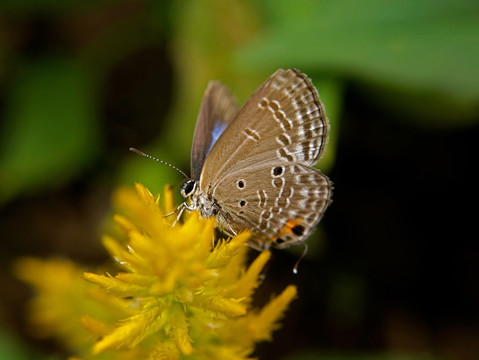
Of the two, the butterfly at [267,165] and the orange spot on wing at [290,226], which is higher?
the butterfly at [267,165]

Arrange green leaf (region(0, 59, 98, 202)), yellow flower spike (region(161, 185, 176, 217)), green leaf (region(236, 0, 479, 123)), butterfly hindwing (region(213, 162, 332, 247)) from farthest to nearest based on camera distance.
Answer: green leaf (region(0, 59, 98, 202)) → green leaf (region(236, 0, 479, 123)) → butterfly hindwing (region(213, 162, 332, 247)) → yellow flower spike (region(161, 185, 176, 217))

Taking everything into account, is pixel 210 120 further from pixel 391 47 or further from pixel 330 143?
pixel 391 47

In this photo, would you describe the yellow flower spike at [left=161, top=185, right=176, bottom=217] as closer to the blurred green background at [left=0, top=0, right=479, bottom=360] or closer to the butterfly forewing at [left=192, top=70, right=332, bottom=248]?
the butterfly forewing at [left=192, top=70, right=332, bottom=248]

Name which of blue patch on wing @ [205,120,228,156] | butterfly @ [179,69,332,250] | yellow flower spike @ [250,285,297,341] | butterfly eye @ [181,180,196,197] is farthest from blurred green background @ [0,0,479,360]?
yellow flower spike @ [250,285,297,341]

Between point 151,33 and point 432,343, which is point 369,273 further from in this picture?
point 151,33

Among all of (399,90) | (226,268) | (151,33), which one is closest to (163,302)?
(226,268)

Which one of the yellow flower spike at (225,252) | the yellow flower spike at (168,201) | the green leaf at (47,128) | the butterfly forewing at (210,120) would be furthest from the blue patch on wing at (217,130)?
the green leaf at (47,128)

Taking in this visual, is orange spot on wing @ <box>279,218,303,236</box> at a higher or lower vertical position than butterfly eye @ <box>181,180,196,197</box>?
lower

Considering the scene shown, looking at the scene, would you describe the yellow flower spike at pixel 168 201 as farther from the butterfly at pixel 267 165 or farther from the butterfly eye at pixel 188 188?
the butterfly eye at pixel 188 188

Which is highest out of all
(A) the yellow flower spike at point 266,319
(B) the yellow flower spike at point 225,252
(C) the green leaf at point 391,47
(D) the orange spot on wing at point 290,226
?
(C) the green leaf at point 391,47
